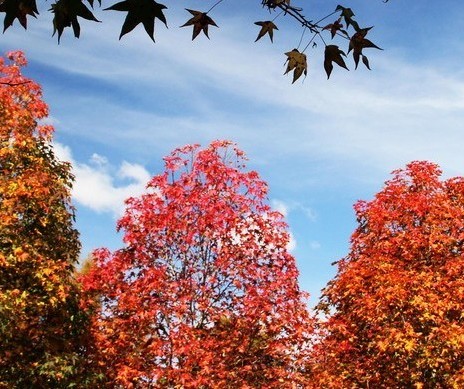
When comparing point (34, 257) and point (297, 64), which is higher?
point (34, 257)

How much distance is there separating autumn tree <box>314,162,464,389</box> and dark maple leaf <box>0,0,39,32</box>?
13.8m

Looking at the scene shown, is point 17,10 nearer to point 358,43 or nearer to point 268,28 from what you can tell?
point 268,28

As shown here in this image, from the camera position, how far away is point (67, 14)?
123 inches

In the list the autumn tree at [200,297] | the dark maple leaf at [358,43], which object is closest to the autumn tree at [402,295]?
the autumn tree at [200,297]

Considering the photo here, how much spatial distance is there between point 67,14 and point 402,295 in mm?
14195

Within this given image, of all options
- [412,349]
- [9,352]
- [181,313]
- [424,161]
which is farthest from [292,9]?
[424,161]

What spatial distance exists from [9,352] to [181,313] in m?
5.86

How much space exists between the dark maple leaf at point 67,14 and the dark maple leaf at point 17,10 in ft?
0.56

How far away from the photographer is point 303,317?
1416 centimetres

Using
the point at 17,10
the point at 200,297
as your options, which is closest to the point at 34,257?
the point at 200,297

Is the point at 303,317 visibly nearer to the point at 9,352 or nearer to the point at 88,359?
the point at 88,359

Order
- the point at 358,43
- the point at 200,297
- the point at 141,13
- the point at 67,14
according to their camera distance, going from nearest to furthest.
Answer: the point at 141,13, the point at 67,14, the point at 358,43, the point at 200,297

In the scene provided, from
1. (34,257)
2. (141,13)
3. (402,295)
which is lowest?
(141,13)

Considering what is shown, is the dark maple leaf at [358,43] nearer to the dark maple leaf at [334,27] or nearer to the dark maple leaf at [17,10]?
the dark maple leaf at [334,27]
